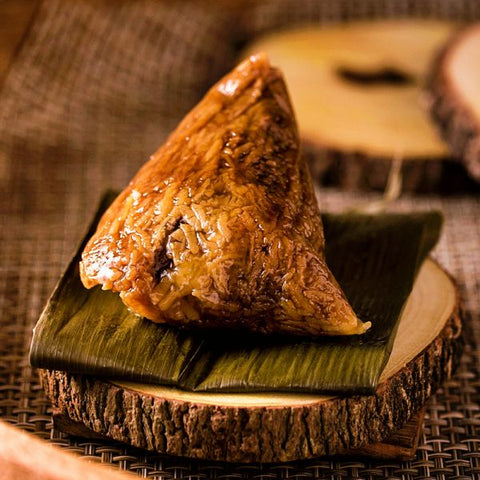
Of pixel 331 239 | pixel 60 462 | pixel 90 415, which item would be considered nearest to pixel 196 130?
pixel 331 239

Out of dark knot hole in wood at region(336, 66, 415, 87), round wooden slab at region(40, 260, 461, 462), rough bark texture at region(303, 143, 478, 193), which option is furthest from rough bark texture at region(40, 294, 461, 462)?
dark knot hole in wood at region(336, 66, 415, 87)

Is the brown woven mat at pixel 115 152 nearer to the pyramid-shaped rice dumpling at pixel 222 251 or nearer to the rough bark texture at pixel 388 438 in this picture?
the rough bark texture at pixel 388 438

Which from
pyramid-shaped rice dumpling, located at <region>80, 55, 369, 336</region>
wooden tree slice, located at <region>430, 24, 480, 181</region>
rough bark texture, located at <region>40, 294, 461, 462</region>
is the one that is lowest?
rough bark texture, located at <region>40, 294, 461, 462</region>

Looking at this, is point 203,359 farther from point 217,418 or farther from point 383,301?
point 383,301

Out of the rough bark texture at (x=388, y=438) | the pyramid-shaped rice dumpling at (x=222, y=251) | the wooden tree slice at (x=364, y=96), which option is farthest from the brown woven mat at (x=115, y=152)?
the pyramid-shaped rice dumpling at (x=222, y=251)

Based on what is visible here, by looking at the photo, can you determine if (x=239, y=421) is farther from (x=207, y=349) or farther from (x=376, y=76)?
(x=376, y=76)

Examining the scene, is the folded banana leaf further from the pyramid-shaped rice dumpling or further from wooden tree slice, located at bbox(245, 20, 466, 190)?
wooden tree slice, located at bbox(245, 20, 466, 190)
